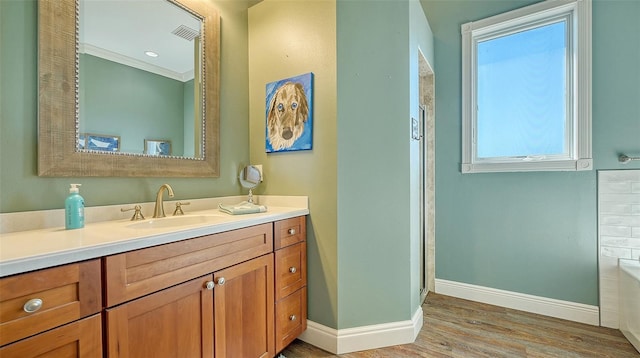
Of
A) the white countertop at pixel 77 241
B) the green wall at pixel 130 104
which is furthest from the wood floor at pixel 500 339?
the green wall at pixel 130 104

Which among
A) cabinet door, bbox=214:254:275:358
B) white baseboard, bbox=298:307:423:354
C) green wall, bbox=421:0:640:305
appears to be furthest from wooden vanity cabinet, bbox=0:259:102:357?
green wall, bbox=421:0:640:305

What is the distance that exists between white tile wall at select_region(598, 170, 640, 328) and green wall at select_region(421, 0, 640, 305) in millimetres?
47

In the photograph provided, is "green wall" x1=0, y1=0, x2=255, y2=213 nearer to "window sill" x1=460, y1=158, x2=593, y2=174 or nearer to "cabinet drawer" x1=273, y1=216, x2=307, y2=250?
"cabinet drawer" x1=273, y1=216, x2=307, y2=250

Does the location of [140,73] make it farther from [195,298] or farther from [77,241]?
[195,298]

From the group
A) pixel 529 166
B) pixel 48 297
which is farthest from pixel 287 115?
pixel 529 166

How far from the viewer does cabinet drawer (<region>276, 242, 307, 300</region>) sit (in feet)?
4.92

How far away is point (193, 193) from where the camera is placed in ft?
5.59

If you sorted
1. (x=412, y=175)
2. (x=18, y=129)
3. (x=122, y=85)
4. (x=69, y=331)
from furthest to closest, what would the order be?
(x=412, y=175) → (x=122, y=85) → (x=18, y=129) → (x=69, y=331)

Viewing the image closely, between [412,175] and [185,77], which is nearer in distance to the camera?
[185,77]

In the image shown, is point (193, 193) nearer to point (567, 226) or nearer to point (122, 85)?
point (122, 85)

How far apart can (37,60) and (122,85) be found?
326 millimetres

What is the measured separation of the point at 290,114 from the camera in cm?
183

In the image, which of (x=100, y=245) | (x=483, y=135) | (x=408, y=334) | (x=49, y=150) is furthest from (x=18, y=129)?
(x=483, y=135)

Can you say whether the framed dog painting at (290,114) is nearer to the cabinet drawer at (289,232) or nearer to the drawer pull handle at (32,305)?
the cabinet drawer at (289,232)
